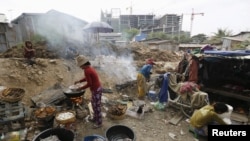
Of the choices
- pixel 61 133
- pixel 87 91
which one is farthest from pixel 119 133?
pixel 87 91

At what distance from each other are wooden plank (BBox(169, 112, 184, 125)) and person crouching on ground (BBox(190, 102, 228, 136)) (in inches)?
35.9

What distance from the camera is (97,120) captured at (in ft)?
17.4

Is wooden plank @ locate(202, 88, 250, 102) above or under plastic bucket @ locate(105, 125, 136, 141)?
above

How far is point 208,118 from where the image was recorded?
4.49 metres

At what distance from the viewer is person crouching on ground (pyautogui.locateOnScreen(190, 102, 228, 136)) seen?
436cm

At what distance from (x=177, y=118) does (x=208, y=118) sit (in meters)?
1.61

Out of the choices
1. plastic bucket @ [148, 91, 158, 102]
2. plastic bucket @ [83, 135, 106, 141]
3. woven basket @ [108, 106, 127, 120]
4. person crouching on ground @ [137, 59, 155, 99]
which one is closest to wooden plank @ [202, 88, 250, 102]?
plastic bucket @ [148, 91, 158, 102]

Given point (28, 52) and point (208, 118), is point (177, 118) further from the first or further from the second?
point (28, 52)

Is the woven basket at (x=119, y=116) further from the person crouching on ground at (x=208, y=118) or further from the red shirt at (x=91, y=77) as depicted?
the person crouching on ground at (x=208, y=118)

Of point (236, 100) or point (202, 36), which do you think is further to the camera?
point (202, 36)

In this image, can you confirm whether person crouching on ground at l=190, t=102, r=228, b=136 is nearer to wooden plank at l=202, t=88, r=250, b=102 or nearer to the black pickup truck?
the black pickup truck

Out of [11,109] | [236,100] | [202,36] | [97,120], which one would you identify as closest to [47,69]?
[11,109]

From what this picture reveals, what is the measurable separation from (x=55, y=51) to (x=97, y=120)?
349 inches

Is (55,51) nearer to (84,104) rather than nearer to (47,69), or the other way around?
(47,69)
